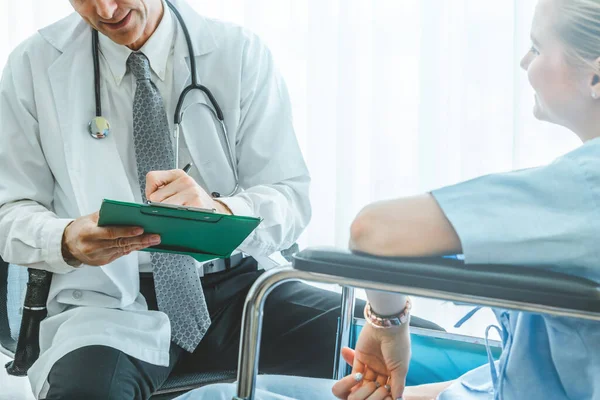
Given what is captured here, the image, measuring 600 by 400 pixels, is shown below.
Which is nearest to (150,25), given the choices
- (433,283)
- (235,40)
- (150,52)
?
(150,52)

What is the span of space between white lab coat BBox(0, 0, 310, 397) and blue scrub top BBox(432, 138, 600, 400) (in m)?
0.66

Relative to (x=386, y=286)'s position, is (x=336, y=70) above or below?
above

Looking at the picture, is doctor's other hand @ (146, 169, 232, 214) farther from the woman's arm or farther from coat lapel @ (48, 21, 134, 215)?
the woman's arm

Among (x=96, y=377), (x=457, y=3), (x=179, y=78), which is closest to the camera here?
(x=96, y=377)

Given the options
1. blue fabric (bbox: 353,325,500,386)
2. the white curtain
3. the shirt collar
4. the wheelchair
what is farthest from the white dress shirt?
the white curtain

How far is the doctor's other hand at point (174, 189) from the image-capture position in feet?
3.84

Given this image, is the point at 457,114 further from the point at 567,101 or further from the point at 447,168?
the point at 567,101

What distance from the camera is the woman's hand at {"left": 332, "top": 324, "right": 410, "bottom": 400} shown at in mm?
916

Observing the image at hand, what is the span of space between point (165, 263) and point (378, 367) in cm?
55

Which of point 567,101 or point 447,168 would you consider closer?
point 567,101

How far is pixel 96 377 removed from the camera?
112 centimetres

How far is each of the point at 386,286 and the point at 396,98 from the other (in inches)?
58.4

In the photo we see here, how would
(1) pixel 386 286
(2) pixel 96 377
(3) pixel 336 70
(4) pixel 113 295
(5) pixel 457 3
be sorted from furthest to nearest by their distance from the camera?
(3) pixel 336 70
(5) pixel 457 3
(4) pixel 113 295
(2) pixel 96 377
(1) pixel 386 286

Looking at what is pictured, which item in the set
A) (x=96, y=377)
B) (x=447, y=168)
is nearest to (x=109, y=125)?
(x=96, y=377)
